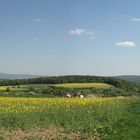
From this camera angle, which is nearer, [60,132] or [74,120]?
[60,132]

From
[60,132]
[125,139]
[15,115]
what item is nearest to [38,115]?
[15,115]

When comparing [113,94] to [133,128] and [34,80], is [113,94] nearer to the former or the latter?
[34,80]

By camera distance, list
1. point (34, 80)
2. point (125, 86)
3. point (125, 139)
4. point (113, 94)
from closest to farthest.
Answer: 1. point (125, 139)
2. point (113, 94)
3. point (125, 86)
4. point (34, 80)

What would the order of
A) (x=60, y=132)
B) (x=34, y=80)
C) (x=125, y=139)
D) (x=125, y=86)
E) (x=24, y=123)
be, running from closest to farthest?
1. (x=125, y=139)
2. (x=60, y=132)
3. (x=24, y=123)
4. (x=125, y=86)
5. (x=34, y=80)

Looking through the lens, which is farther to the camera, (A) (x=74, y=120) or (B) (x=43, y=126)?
(A) (x=74, y=120)

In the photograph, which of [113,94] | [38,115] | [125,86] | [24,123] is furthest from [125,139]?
[125,86]

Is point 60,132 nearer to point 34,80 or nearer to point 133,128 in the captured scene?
point 133,128

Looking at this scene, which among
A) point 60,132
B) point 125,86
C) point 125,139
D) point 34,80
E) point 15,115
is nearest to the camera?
point 125,139

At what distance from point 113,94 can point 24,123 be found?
57.4 metres

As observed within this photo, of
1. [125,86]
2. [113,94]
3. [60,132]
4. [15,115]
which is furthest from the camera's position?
[125,86]

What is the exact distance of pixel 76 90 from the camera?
76.4 meters

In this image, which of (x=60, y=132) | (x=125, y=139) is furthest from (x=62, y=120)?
(x=125, y=139)

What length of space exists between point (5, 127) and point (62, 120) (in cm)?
361

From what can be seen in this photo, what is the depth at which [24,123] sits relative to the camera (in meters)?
18.7
